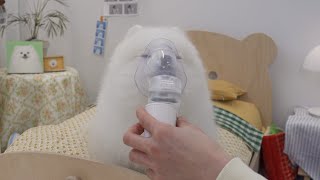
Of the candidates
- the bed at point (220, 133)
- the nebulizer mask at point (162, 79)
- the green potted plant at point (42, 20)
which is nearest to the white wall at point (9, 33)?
the green potted plant at point (42, 20)

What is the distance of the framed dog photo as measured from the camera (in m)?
2.01

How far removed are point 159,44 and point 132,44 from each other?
0.29 ft

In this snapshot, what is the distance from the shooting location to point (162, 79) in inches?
24.8

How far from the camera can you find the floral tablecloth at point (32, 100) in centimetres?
192

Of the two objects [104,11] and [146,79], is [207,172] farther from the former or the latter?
[104,11]

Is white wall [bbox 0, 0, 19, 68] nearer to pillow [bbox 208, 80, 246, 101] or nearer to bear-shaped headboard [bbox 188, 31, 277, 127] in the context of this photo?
bear-shaped headboard [bbox 188, 31, 277, 127]

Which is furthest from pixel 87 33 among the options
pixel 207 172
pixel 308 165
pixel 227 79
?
pixel 207 172

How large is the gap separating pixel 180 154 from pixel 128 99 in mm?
290

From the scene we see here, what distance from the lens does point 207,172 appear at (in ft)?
1.63

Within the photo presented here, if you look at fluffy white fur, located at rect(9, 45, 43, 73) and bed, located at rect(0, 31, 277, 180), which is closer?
bed, located at rect(0, 31, 277, 180)

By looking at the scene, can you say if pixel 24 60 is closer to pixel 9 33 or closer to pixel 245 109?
pixel 9 33

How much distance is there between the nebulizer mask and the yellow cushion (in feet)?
3.12

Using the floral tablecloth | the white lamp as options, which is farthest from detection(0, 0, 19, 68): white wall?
the white lamp

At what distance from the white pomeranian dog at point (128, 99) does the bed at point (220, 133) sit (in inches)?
4.2
